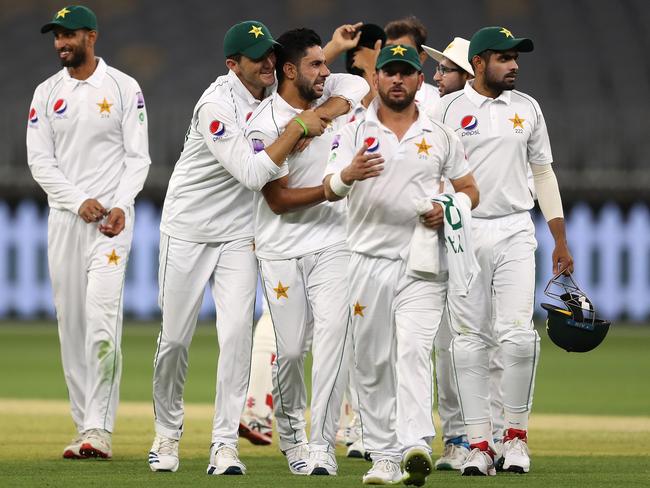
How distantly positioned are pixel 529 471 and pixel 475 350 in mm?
693

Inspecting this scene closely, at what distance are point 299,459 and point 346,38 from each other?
8.09 ft

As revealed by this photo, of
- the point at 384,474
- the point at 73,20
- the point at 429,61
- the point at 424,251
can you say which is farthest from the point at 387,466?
the point at 429,61

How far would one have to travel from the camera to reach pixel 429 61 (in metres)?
27.1

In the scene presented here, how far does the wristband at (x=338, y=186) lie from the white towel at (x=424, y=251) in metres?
0.35

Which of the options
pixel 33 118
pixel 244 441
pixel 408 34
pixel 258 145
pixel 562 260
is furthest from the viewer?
pixel 244 441

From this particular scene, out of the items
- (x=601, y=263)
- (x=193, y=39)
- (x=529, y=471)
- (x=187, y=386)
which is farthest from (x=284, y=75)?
(x=193, y=39)

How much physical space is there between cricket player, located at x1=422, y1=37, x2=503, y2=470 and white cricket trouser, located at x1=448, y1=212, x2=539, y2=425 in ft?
0.81

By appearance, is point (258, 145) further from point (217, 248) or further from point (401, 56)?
point (401, 56)

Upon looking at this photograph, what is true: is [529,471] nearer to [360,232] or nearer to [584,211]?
[360,232]

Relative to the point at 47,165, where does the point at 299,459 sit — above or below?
below

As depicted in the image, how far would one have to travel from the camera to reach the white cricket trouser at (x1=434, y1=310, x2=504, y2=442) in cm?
809

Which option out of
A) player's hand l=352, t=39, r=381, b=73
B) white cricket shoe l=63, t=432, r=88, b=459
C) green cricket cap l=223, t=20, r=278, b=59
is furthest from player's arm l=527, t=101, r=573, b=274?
white cricket shoe l=63, t=432, r=88, b=459

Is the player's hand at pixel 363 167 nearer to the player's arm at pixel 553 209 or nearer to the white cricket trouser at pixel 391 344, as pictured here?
the white cricket trouser at pixel 391 344

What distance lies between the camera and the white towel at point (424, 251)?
688 cm
